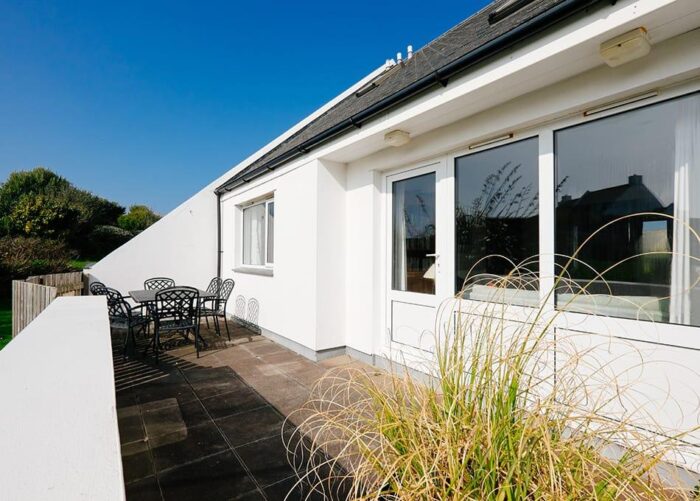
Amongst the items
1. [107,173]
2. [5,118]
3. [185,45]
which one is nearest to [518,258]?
[185,45]

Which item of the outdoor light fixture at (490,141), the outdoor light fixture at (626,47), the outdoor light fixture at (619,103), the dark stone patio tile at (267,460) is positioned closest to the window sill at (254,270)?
the dark stone patio tile at (267,460)

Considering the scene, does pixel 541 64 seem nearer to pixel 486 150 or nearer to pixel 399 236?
pixel 486 150

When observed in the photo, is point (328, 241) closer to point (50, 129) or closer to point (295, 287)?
point (295, 287)

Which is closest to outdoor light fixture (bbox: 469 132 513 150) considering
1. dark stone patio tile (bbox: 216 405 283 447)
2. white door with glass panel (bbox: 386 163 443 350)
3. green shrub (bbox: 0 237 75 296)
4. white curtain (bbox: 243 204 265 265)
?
white door with glass panel (bbox: 386 163 443 350)

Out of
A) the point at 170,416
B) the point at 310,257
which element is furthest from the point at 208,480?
the point at 310,257

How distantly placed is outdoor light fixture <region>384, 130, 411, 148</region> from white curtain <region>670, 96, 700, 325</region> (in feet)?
7.73

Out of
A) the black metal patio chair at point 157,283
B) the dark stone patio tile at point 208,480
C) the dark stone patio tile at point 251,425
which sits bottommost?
the dark stone patio tile at point 208,480

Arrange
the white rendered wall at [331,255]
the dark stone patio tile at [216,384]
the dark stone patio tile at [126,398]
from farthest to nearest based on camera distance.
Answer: the white rendered wall at [331,255] < the dark stone patio tile at [216,384] < the dark stone patio tile at [126,398]

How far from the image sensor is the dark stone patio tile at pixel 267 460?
2377mm

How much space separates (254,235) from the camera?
25.6 feet

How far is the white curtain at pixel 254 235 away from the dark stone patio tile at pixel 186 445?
4.72 metres

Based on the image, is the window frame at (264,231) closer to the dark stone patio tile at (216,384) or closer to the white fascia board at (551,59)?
the dark stone patio tile at (216,384)

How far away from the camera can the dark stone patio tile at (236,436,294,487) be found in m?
2.38

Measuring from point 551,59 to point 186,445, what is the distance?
4.28 meters
